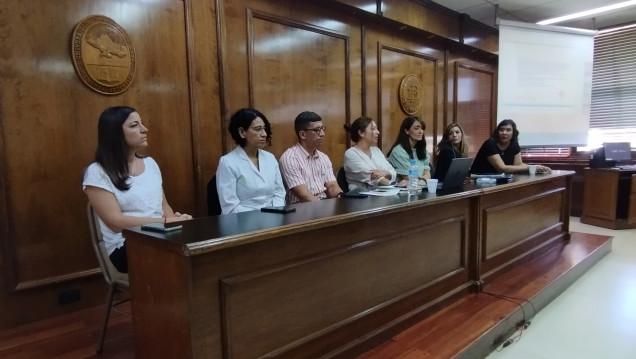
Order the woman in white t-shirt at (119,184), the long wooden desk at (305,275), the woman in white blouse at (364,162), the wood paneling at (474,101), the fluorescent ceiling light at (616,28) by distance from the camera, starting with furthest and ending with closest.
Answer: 1. the wood paneling at (474,101)
2. the fluorescent ceiling light at (616,28)
3. the woman in white blouse at (364,162)
4. the woman in white t-shirt at (119,184)
5. the long wooden desk at (305,275)

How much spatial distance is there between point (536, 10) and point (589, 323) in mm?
3959

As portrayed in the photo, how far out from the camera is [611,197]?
430 cm

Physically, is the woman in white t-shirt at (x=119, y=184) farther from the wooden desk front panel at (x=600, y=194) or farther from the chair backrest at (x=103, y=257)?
the wooden desk front panel at (x=600, y=194)

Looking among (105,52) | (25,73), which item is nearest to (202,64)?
(105,52)

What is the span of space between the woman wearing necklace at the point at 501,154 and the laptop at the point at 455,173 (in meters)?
1.22

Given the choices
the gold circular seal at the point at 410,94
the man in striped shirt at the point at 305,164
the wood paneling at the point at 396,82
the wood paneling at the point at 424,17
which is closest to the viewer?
the man in striped shirt at the point at 305,164

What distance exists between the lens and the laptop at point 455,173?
7.07ft

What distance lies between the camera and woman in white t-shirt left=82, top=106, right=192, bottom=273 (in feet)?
5.18

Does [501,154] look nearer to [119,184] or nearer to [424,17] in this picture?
[424,17]

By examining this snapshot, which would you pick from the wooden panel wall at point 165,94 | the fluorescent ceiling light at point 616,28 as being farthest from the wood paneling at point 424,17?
the fluorescent ceiling light at point 616,28

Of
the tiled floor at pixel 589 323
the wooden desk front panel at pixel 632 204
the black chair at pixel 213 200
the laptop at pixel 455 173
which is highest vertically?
the laptop at pixel 455 173

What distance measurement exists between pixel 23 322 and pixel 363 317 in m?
1.75

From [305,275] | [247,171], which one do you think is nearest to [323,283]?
[305,275]

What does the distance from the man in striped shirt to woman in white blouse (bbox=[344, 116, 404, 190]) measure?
12.1 inches
